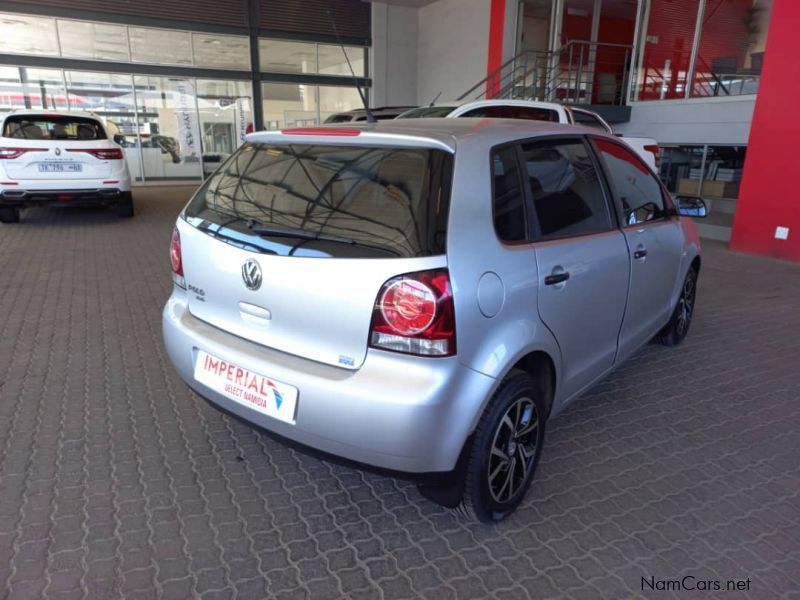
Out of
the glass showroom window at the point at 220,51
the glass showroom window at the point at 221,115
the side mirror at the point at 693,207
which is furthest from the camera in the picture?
the glass showroom window at the point at 221,115

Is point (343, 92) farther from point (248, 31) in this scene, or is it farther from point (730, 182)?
point (730, 182)

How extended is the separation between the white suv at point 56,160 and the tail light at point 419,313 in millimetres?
8489

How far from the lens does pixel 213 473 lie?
2709mm

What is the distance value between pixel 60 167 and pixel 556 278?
28.2 ft

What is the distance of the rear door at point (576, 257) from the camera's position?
2.43 m

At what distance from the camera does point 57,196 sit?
8586 mm

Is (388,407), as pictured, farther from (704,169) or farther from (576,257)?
(704,169)

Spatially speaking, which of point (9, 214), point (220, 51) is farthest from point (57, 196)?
point (220, 51)

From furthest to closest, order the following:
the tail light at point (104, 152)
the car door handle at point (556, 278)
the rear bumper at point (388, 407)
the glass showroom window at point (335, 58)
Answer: the glass showroom window at point (335, 58), the tail light at point (104, 152), the car door handle at point (556, 278), the rear bumper at point (388, 407)

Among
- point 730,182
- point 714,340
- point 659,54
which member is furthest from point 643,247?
point 659,54

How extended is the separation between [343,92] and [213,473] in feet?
55.3

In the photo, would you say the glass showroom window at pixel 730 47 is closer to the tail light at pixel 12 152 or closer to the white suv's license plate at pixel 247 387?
the white suv's license plate at pixel 247 387
